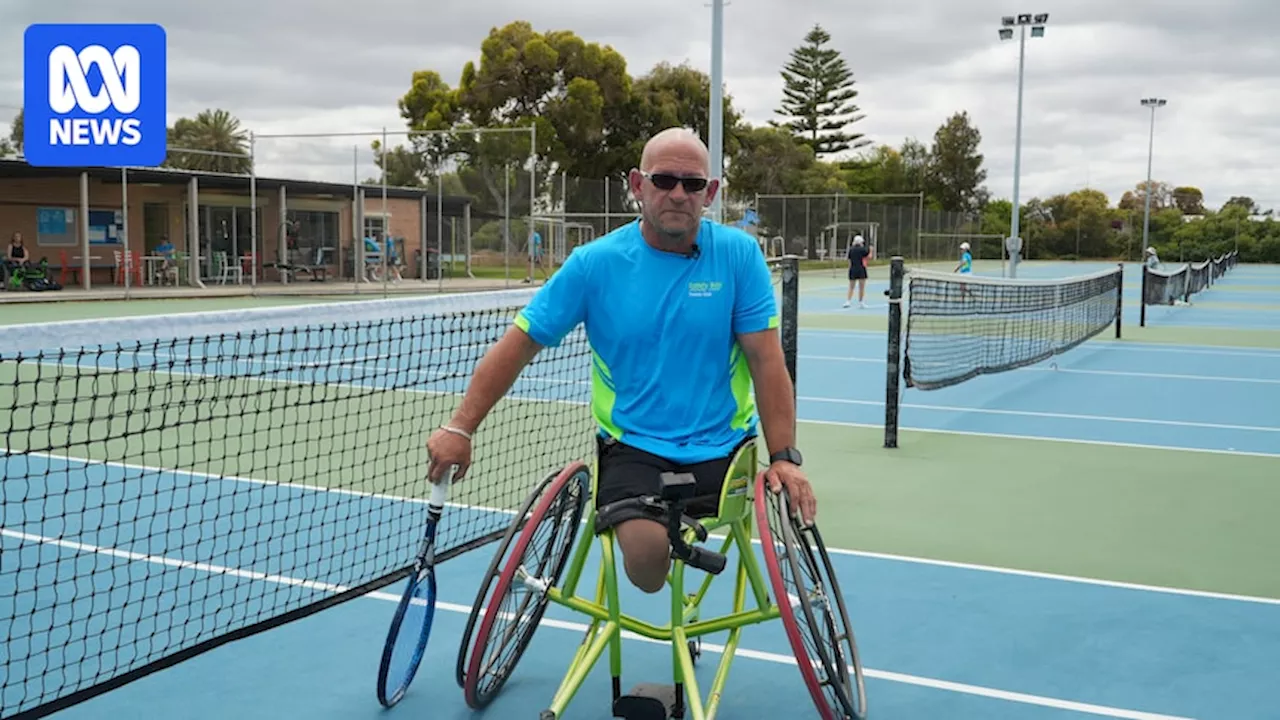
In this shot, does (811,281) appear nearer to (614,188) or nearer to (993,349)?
(614,188)

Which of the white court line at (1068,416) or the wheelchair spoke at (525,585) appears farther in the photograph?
the white court line at (1068,416)

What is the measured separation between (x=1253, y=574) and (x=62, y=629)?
509 centimetres

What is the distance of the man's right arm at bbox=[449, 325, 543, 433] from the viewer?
12.0 feet

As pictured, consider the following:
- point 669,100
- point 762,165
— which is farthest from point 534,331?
point 762,165

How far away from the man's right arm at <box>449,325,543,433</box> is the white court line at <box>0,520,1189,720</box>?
1471 millimetres

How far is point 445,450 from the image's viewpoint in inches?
142

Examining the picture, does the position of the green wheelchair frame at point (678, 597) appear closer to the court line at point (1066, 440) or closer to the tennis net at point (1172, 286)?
the court line at point (1066, 440)

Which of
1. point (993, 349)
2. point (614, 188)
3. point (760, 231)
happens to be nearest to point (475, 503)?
→ point (993, 349)

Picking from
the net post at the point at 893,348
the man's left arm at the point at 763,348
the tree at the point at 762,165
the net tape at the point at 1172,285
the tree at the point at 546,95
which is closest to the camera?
the man's left arm at the point at 763,348

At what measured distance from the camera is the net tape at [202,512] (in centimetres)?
444

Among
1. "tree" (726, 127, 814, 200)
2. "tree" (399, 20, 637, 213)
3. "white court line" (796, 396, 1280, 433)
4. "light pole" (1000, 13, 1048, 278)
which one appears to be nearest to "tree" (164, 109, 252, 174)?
"tree" (399, 20, 637, 213)

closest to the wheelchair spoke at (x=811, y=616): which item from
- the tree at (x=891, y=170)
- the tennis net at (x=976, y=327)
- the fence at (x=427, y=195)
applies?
the tennis net at (x=976, y=327)

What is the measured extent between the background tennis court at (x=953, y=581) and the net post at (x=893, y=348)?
0.18m

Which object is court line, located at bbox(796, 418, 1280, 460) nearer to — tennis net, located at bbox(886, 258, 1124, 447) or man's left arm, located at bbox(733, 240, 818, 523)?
tennis net, located at bbox(886, 258, 1124, 447)
